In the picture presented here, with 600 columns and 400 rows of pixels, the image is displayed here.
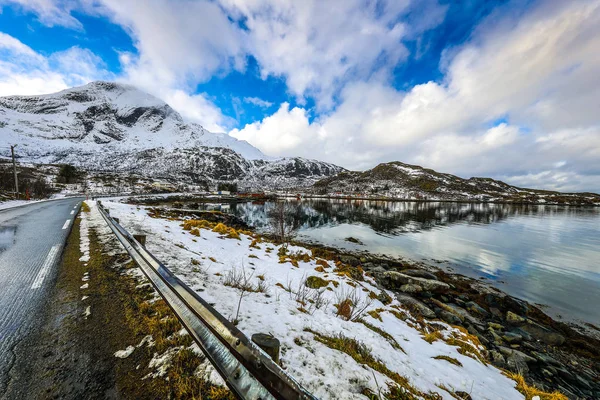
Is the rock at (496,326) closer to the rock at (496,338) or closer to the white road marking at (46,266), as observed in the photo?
the rock at (496,338)

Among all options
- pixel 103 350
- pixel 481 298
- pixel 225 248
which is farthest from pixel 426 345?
pixel 481 298

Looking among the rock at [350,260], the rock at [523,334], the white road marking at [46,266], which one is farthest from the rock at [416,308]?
the white road marking at [46,266]

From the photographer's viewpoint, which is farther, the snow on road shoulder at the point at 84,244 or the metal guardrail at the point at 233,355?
the snow on road shoulder at the point at 84,244

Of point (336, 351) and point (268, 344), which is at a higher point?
point (268, 344)

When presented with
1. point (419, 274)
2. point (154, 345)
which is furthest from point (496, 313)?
point (154, 345)

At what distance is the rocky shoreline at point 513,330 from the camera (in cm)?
791

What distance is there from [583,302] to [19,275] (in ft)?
90.0

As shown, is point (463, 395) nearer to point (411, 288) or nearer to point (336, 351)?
point (336, 351)

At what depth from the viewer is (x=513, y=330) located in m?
11.0

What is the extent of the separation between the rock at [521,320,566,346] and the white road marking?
18.0 meters

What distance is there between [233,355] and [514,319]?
16479 mm

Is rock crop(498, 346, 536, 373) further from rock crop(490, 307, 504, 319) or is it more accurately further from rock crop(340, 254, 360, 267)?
rock crop(340, 254, 360, 267)

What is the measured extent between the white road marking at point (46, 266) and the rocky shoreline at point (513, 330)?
1250cm

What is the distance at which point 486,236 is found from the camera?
125 ft
